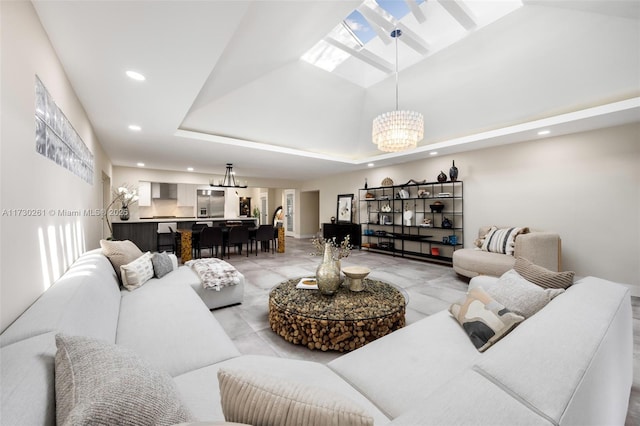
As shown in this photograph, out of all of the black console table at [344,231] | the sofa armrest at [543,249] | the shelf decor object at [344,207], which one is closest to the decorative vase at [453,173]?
the sofa armrest at [543,249]

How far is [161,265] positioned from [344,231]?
5.64 meters

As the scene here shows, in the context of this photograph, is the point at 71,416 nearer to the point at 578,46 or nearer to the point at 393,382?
the point at 393,382

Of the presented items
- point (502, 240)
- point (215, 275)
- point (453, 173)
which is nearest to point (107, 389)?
point (215, 275)

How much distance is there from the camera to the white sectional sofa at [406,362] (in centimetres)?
68

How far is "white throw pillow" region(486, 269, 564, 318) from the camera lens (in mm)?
1534

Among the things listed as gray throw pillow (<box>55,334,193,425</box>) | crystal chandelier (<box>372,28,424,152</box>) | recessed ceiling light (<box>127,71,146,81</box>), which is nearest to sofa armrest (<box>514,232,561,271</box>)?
crystal chandelier (<box>372,28,424,152</box>)

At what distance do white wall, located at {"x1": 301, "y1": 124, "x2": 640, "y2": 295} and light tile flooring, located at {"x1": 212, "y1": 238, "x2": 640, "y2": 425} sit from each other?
76cm

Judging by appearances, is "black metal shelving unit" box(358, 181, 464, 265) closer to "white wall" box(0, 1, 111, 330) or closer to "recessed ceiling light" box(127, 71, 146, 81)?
"recessed ceiling light" box(127, 71, 146, 81)

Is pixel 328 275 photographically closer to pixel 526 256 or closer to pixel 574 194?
pixel 526 256

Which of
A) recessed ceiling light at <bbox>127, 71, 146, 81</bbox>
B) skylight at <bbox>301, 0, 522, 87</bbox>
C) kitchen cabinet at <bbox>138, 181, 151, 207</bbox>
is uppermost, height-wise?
skylight at <bbox>301, 0, 522, 87</bbox>

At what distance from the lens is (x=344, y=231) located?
8031 millimetres

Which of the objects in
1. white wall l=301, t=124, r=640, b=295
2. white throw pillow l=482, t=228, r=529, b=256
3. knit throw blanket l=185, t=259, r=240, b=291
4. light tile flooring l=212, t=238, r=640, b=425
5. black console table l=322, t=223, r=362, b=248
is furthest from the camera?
black console table l=322, t=223, r=362, b=248

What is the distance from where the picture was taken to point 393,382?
48.3 inches

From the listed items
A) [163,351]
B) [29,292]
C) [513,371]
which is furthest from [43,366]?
[513,371]
